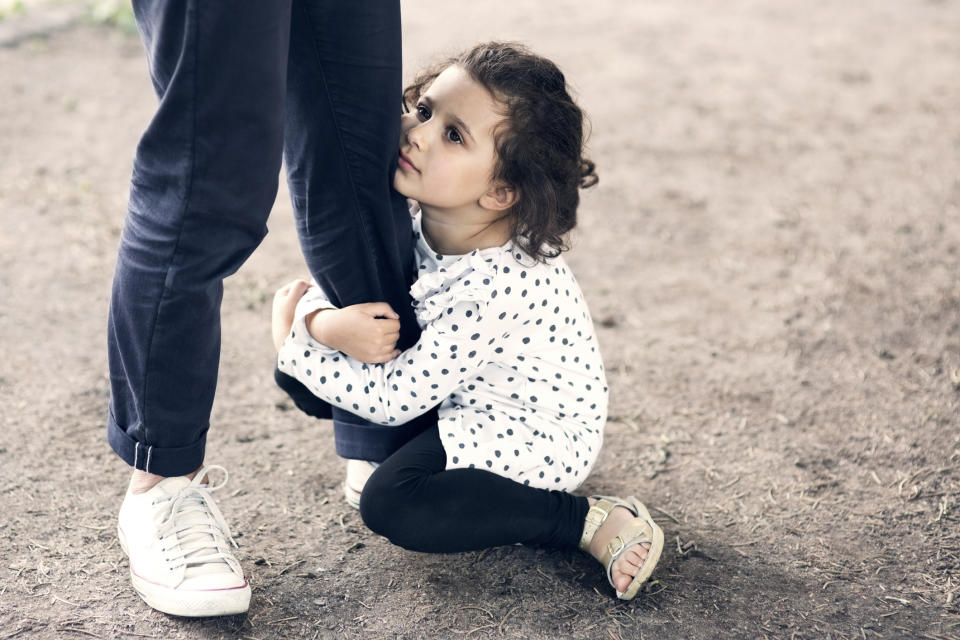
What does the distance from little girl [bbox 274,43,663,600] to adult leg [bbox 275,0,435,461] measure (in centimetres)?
6

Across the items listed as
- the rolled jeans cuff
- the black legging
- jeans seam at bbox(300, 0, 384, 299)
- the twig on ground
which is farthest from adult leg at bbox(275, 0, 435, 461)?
the rolled jeans cuff

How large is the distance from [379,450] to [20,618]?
695 mm

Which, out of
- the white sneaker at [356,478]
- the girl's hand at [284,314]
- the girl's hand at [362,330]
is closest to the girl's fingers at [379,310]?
the girl's hand at [362,330]

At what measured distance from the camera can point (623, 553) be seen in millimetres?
1835

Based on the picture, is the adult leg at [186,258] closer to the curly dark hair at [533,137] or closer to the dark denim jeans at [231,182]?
the dark denim jeans at [231,182]

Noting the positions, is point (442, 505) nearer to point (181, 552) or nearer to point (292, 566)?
point (292, 566)

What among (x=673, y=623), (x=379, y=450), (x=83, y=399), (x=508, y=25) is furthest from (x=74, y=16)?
(x=673, y=623)

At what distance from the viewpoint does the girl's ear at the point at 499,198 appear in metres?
1.85

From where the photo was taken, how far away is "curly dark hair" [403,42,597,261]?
5.91 ft

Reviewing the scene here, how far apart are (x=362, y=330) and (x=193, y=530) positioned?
474mm

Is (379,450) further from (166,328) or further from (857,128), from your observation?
(857,128)

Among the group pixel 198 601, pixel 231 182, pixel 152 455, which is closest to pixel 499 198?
pixel 231 182

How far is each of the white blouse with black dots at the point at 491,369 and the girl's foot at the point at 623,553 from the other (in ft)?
0.37

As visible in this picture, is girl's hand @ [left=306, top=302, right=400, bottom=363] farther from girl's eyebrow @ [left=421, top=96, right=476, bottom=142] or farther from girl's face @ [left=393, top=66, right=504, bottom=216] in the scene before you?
girl's eyebrow @ [left=421, top=96, right=476, bottom=142]
